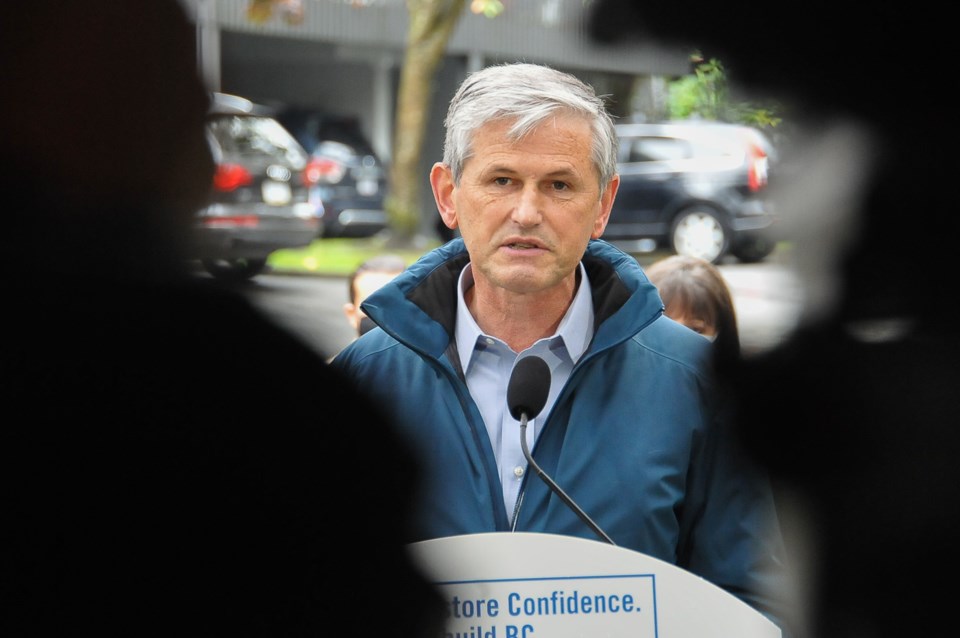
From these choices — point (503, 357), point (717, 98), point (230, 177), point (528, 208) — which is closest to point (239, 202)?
point (230, 177)

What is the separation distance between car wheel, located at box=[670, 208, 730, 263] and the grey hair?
1.59 metres

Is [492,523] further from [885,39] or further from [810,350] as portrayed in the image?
[885,39]

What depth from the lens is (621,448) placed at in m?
1.72

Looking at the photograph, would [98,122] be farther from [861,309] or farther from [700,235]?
[700,235]

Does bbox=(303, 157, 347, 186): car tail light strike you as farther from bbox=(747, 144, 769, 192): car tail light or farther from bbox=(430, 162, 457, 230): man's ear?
bbox=(747, 144, 769, 192): car tail light

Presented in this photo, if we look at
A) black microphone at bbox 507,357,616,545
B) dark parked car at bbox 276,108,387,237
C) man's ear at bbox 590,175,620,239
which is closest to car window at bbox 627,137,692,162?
dark parked car at bbox 276,108,387,237

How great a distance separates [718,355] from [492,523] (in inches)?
17.0

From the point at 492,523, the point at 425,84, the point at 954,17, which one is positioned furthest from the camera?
the point at 425,84

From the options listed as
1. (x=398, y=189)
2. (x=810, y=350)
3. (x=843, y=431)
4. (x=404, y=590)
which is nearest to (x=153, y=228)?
(x=404, y=590)

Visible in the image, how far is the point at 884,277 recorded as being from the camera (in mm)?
1317

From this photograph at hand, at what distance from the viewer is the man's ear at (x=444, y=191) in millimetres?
1997

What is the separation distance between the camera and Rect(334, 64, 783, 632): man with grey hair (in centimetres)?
169

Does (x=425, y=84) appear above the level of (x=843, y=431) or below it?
above

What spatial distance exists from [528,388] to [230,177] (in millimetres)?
603
